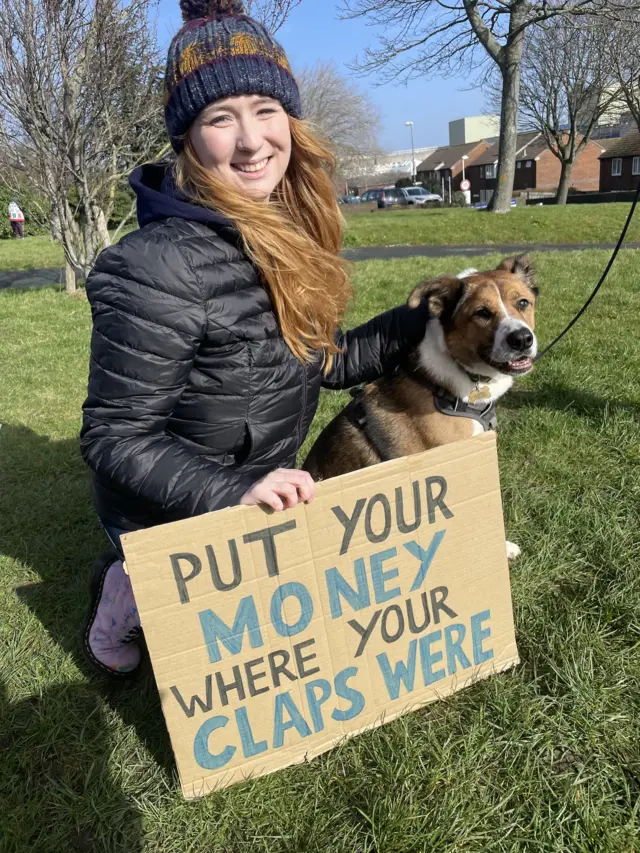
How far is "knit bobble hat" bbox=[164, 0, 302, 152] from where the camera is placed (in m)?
1.84

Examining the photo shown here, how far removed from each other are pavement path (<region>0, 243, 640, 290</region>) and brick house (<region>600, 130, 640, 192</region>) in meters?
37.2

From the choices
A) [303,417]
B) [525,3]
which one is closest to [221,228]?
[303,417]

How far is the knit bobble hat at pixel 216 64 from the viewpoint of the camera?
1.84 metres

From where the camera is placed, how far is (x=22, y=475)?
13.5 feet

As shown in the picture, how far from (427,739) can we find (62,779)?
1.23 metres

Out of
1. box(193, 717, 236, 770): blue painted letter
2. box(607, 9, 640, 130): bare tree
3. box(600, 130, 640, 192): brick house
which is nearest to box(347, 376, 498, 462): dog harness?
box(193, 717, 236, 770): blue painted letter

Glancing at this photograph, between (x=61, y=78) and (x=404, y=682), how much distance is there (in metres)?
9.62

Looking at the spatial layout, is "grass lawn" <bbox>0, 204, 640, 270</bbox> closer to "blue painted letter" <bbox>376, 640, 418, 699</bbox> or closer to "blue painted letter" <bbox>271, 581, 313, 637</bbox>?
"blue painted letter" <bbox>376, 640, 418, 699</bbox>

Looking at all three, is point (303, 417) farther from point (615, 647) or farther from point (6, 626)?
point (6, 626)

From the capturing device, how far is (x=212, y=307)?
1893mm

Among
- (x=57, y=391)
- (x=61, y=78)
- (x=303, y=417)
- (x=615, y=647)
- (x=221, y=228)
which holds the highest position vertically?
(x=61, y=78)

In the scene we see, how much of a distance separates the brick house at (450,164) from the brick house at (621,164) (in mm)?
14908

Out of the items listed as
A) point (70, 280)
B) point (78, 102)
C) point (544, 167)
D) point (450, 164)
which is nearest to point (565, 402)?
point (78, 102)

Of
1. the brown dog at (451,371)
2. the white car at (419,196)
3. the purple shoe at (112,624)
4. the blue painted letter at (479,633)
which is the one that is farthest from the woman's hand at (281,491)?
the white car at (419,196)
